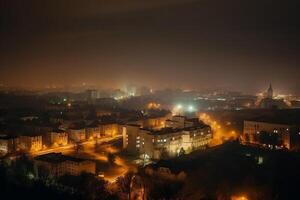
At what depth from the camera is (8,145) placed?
10.9 meters

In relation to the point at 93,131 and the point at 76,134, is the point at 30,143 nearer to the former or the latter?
the point at 76,134

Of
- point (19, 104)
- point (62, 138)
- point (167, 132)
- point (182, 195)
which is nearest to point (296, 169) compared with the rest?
point (182, 195)

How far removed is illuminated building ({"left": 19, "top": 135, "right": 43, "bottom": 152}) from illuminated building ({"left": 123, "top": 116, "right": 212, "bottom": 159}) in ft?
8.15

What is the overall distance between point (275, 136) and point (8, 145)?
276 inches

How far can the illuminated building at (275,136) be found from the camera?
9969 millimetres

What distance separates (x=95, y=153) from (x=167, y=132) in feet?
6.45

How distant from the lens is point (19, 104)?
2364 centimetres

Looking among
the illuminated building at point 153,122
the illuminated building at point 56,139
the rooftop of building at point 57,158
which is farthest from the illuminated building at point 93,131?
the rooftop of building at point 57,158

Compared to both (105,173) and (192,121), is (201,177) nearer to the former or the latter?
(105,173)

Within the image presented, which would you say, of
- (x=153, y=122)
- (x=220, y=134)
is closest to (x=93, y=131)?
(x=153, y=122)

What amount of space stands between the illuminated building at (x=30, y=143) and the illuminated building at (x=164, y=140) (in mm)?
2485

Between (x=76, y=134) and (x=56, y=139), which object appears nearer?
(x=56, y=139)

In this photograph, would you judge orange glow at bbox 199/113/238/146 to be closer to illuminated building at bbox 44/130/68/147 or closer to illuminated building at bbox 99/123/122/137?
illuminated building at bbox 99/123/122/137

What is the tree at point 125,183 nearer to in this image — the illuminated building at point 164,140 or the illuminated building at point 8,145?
the illuminated building at point 164,140
